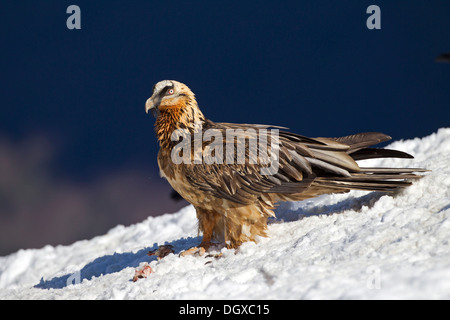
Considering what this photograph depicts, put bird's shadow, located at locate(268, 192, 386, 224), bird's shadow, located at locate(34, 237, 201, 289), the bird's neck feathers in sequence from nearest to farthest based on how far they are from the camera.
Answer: the bird's neck feathers → bird's shadow, located at locate(268, 192, 386, 224) → bird's shadow, located at locate(34, 237, 201, 289)

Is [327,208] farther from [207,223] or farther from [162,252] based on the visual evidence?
[162,252]

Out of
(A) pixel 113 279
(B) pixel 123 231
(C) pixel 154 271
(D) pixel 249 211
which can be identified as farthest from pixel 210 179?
(B) pixel 123 231

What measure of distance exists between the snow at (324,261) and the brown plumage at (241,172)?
243mm

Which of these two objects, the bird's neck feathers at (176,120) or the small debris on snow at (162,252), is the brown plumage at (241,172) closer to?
the bird's neck feathers at (176,120)

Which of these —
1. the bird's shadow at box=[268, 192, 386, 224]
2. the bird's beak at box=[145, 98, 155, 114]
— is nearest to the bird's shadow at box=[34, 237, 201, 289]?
the bird's shadow at box=[268, 192, 386, 224]

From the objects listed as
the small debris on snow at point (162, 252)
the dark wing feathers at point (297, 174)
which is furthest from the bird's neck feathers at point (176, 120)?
the small debris on snow at point (162, 252)

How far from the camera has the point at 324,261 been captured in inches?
162

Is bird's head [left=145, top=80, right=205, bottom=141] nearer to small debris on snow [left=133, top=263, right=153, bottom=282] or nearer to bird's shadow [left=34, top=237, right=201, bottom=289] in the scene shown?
small debris on snow [left=133, top=263, right=153, bottom=282]

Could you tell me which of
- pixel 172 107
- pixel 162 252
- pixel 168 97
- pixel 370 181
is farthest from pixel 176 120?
pixel 370 181

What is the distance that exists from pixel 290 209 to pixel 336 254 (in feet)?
7.09

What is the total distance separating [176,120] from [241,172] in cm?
89

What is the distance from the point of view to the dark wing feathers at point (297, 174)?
505 cm

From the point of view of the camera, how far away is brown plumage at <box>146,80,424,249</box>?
5.08 metres
